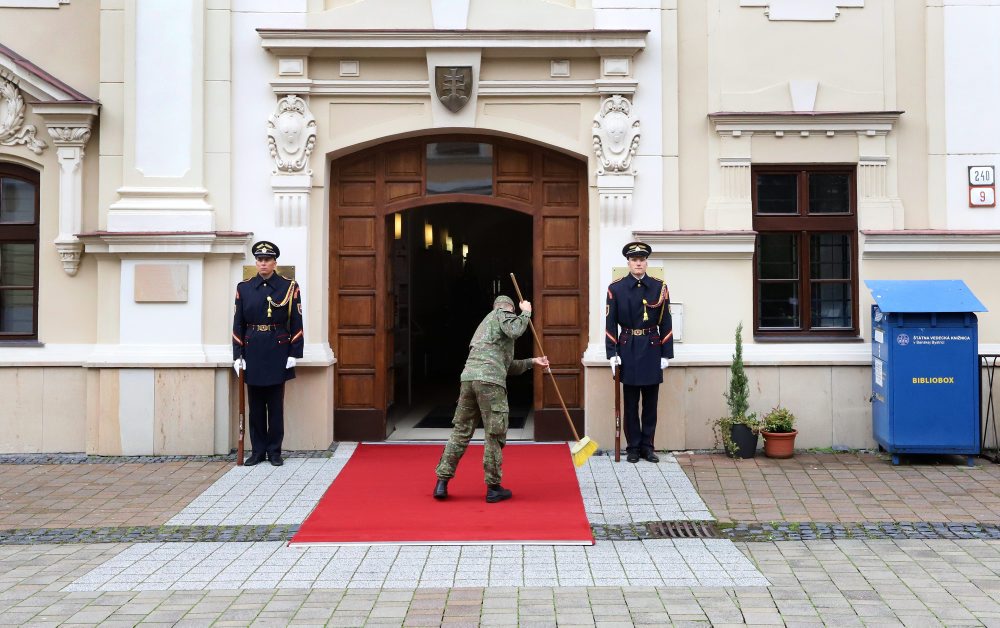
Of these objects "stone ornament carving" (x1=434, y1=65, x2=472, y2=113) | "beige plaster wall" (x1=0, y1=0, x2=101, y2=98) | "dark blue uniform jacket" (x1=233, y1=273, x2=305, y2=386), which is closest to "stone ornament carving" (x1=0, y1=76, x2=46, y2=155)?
"beige plaster wall" (x1=0, y1=0, x2=101, y2=98)

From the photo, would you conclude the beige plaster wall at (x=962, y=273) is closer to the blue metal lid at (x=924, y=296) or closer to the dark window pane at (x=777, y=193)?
the blue metal lid at (x=924, y=296)

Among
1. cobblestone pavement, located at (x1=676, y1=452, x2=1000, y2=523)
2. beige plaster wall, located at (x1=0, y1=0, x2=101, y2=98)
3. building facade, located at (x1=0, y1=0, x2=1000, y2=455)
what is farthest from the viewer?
beige plaster wall, located at (x1=0, y1=0, x2=101, y2=98)

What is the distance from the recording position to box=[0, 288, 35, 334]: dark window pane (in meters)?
9.84

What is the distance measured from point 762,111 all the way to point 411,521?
5.74 m

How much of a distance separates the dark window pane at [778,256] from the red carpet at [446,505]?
9.76 feet

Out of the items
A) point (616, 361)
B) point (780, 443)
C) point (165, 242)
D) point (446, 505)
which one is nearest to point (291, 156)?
point (165, 242)

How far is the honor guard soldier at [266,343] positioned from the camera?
29.0 ft

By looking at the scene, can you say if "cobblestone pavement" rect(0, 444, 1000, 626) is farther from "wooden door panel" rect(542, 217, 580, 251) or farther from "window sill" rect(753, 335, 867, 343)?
"wooden door panel" rect(542, 217, 580, 251)

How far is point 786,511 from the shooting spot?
7.16 meters

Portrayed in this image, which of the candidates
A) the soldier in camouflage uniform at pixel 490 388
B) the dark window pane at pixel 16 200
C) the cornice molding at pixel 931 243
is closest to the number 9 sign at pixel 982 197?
the cornice molding at pixel 931 243

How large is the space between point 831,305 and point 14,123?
8992 millimetres

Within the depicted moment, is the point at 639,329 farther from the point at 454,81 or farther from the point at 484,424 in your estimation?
the point at 454,81

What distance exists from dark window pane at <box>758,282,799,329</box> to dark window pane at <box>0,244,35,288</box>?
7998 millimetres

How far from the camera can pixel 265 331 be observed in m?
8.88
